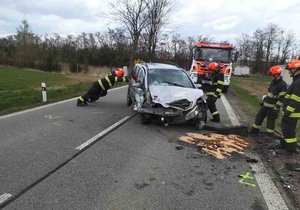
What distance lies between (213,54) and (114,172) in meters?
16.0

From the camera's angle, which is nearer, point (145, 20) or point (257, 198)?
point (257, 198)

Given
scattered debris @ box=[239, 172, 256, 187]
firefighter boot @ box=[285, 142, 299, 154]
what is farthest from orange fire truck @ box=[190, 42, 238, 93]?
scattered debris @ box=[239, 172, 256, 187]

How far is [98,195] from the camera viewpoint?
3941 millimetres

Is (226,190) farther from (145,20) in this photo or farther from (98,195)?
(145,20)

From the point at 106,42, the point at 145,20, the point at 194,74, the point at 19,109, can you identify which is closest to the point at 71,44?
the point at 106,42

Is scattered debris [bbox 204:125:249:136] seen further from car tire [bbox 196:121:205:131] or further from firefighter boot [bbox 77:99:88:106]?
firefighter boot [bbox 77:99:88:106]

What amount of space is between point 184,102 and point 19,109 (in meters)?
6.09

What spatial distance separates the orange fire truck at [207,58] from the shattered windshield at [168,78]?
934cm

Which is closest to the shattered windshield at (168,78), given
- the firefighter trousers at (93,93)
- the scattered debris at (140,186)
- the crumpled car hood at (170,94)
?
the crumpled car hood at (170,94)

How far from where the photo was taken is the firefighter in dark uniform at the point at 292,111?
6.11m

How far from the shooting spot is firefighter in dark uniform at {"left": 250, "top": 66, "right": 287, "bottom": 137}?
7480mm

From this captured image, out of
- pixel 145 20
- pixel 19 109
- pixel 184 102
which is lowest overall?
pixel 19 109

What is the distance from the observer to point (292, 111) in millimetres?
6133

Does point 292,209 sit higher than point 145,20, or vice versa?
point 145,20
